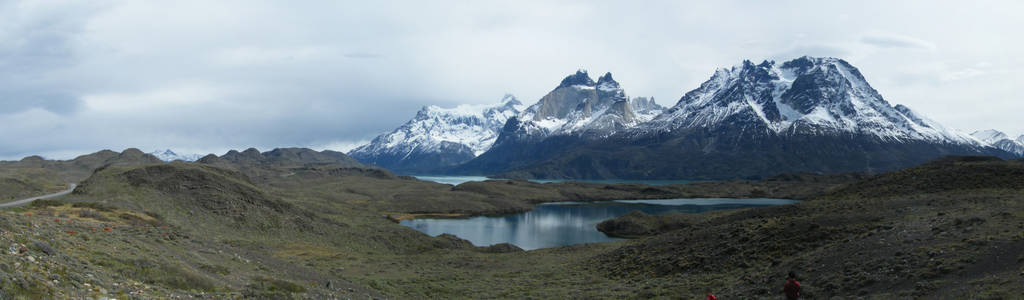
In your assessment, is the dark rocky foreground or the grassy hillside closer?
the dark rocky foreground

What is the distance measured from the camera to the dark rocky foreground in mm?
23406

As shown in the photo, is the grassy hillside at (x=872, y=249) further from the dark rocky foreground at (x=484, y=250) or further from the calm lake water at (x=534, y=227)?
the calm lake water at (x=534, y=227)

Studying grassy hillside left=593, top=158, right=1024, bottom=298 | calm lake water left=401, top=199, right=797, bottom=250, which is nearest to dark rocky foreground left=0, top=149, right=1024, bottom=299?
grassy hillside left=593, top=158, right=1024, bottom=298

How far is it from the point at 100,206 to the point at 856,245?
7018 centimetres

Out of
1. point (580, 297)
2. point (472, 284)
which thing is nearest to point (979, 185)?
point (580, 297)

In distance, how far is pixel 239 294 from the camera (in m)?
24.0

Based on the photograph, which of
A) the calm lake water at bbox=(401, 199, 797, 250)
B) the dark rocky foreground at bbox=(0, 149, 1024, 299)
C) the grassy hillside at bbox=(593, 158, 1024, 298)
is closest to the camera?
the dark rocky foreground at bbox=(0, 149, 1024, 299)

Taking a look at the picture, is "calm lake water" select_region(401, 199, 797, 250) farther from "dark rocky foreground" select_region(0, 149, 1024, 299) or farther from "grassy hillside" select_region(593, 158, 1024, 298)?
"grassy hillside" select_region(593, 158, 1024, 298)

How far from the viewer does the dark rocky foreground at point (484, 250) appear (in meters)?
23.4

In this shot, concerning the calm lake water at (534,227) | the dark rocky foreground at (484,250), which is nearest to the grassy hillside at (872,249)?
the dark rocky foreground at (484,250)

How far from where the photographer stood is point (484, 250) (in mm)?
77250

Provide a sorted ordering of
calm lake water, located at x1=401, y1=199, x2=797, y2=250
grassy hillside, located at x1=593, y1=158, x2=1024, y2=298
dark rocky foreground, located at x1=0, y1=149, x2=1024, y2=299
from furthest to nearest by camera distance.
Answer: calm lake water, located at x1=401, y1=199, x2=797, y2=250
grassy hillside, located at x1=593, y1=158, x2=1024, y2=298
dark rocky foreground, located at x1=0, y1=149, x2=1024, y2=299

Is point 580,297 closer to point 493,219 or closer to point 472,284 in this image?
point 472,284

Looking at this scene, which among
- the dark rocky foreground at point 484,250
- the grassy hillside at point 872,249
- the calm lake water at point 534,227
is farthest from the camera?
the calm lake water at point 534,227
